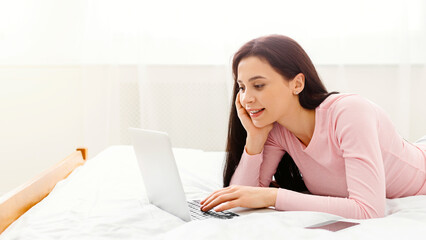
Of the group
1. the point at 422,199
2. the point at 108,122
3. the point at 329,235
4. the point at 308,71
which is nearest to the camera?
the point at 329,235

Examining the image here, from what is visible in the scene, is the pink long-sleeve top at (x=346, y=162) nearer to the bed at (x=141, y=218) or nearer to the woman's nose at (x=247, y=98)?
the bed at (x=141, y=218)

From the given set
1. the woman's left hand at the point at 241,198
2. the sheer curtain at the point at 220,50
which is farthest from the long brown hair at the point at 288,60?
the sheer curtain at the point at 220,50

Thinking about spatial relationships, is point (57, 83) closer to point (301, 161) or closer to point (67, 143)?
point (67, 143)

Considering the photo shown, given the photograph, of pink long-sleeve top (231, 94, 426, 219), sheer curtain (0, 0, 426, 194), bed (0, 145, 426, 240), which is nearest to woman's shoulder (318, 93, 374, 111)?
pink long-sleeve top (231, 94, 426, 219)

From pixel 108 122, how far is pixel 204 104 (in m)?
0.60

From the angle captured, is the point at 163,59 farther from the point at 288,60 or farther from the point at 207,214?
the point at 207,214

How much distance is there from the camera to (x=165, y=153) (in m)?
1.03

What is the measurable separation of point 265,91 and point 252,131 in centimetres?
18

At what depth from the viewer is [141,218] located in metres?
1.06

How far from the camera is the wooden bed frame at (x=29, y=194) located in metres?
1.05

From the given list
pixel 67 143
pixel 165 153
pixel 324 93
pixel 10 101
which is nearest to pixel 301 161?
pixel 324 93

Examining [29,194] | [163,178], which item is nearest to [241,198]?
[163,178]

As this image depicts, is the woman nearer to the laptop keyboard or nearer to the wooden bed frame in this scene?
the laptop keyboard

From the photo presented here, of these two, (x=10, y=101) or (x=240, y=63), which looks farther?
(x=10, y=101)
